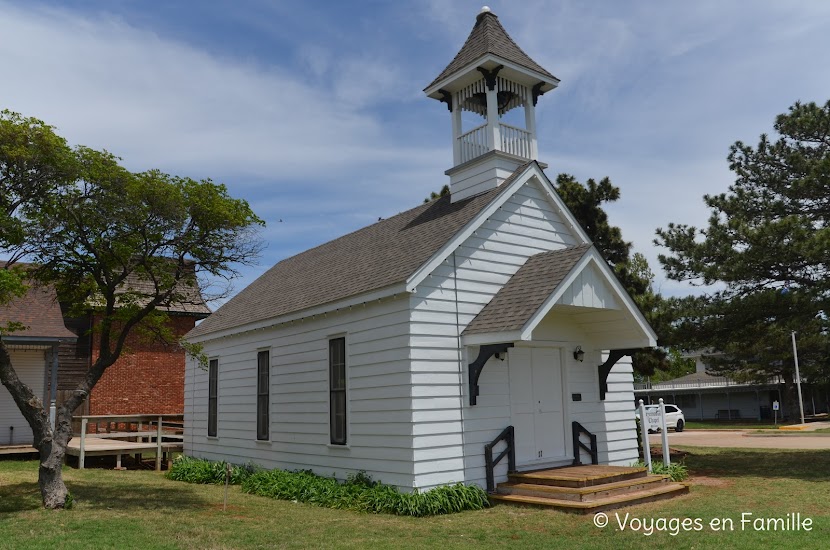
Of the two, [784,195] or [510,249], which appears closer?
[510,249]

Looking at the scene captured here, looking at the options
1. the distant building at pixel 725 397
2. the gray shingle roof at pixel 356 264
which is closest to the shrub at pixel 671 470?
the gray shingle roof at pixel 356 264

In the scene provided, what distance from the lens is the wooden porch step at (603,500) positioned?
35.1ft

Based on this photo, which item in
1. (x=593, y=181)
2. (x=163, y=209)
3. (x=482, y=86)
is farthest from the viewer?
(x=593, y=181)

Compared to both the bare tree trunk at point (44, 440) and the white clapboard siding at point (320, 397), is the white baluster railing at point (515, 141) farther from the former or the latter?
the bare tree trunk at point (44, 440)

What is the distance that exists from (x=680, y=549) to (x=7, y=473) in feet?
49.7

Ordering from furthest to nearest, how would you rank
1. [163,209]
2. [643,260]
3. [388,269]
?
[643,260] < [388,269] < [163,209]

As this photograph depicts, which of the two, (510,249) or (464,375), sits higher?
(510,249)

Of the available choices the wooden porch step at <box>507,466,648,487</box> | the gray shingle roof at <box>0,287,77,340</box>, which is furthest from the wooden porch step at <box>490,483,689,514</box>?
the gray shingle roof at <box>0,287,77,340</box>

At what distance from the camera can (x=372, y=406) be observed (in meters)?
12.5

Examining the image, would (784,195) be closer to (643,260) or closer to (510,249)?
(510,249)

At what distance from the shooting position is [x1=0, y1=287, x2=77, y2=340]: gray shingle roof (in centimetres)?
2189

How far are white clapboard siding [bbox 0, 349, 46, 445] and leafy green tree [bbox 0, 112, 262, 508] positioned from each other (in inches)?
464

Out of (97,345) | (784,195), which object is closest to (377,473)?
(784,195)

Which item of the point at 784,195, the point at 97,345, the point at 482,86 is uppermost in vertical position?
the point at 482,86
